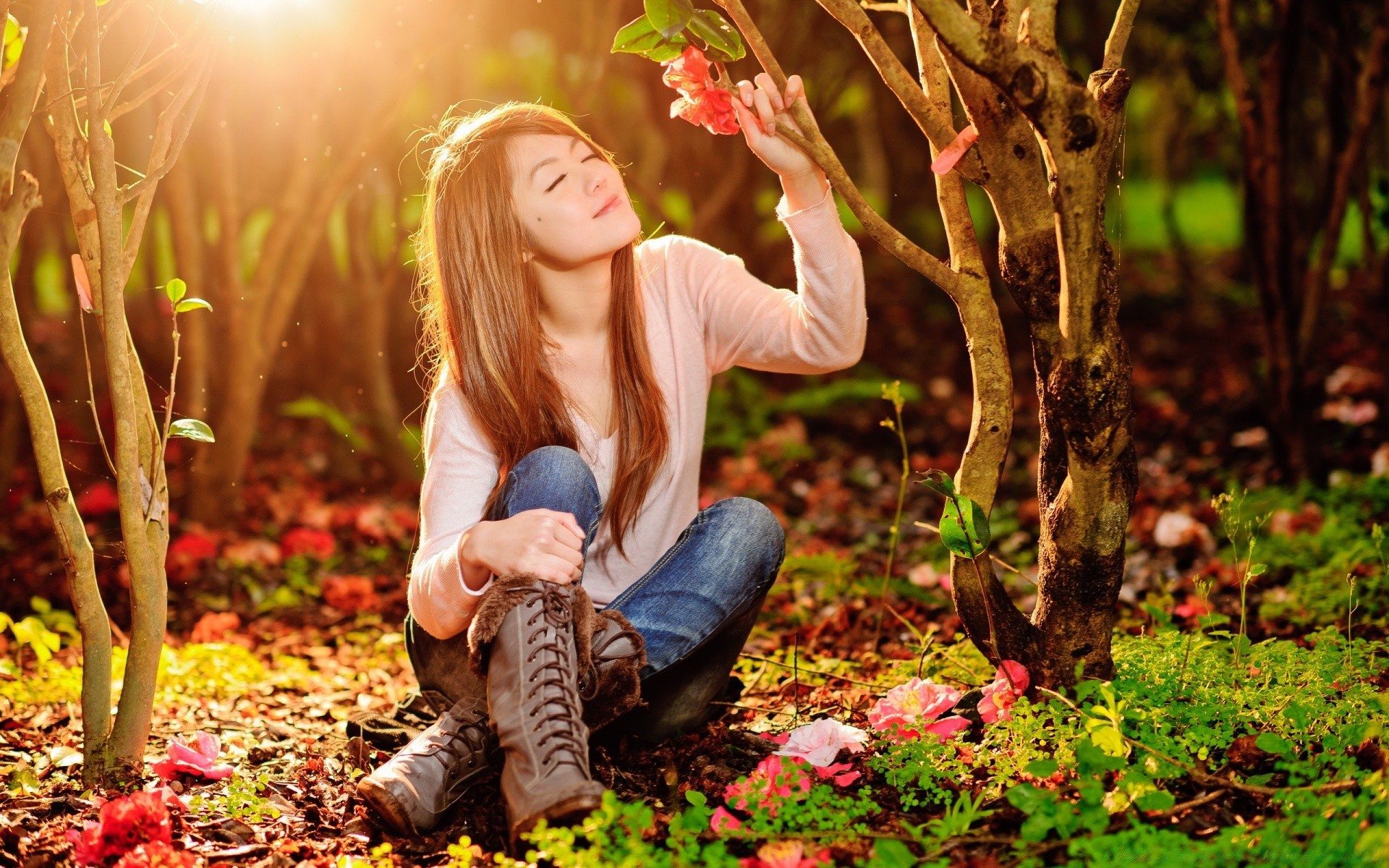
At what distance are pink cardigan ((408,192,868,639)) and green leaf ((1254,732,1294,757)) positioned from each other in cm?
98

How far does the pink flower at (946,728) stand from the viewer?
82.0 inches

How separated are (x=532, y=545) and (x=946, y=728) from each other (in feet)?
2.57

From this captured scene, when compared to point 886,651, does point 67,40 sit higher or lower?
higher

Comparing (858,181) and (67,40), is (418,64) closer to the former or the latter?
(67,40)

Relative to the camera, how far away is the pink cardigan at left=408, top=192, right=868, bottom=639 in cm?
219

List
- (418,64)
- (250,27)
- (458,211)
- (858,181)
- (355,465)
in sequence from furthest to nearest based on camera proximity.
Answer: (858,181) → (355,465) → (250,27) → (418,64) → (458,211)

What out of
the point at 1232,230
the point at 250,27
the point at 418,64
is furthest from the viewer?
the point at 1232,230

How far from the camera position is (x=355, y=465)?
18.1 feet

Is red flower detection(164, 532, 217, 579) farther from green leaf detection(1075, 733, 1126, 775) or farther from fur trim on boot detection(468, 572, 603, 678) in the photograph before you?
green leaf detection(1075, 733, 1126, 775)

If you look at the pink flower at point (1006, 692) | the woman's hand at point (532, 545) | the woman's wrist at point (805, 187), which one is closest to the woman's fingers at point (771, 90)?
the woman's wrist at point (805, 187)

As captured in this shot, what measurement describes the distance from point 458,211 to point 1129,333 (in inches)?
253

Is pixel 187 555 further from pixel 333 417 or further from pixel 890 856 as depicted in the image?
pixel 890 856

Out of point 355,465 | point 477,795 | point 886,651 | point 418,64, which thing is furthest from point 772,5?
point 477,795

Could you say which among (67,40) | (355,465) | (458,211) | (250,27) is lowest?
(355,465)
